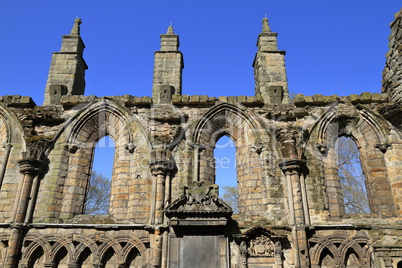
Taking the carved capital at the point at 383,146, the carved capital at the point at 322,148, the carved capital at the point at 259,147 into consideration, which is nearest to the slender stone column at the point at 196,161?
the carved capital at the point at 259,147

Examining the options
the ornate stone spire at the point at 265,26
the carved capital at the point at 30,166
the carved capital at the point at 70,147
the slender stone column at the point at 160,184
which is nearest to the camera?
the slender stone column at the point at 160,184

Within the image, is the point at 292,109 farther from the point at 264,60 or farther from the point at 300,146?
the point at 264,60

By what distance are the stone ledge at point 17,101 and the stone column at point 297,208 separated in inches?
309

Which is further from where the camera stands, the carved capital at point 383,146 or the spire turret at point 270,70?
the spire turret at point 270,70

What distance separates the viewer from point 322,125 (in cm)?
1014

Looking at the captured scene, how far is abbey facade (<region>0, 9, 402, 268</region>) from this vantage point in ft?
27.5

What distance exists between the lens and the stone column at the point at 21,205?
841 centimetres

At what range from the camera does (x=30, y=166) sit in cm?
931

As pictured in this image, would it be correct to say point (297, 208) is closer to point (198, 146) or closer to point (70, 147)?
point (198, 146)

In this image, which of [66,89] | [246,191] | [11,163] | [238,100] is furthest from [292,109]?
[11,163]

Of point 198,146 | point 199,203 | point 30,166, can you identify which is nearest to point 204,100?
point 198,146

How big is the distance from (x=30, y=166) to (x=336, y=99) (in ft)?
30.0

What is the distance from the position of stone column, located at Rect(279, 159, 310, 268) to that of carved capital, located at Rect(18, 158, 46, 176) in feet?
22.1

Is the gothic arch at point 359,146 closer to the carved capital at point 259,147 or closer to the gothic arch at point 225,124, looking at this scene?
the carved capital at point 259,147
